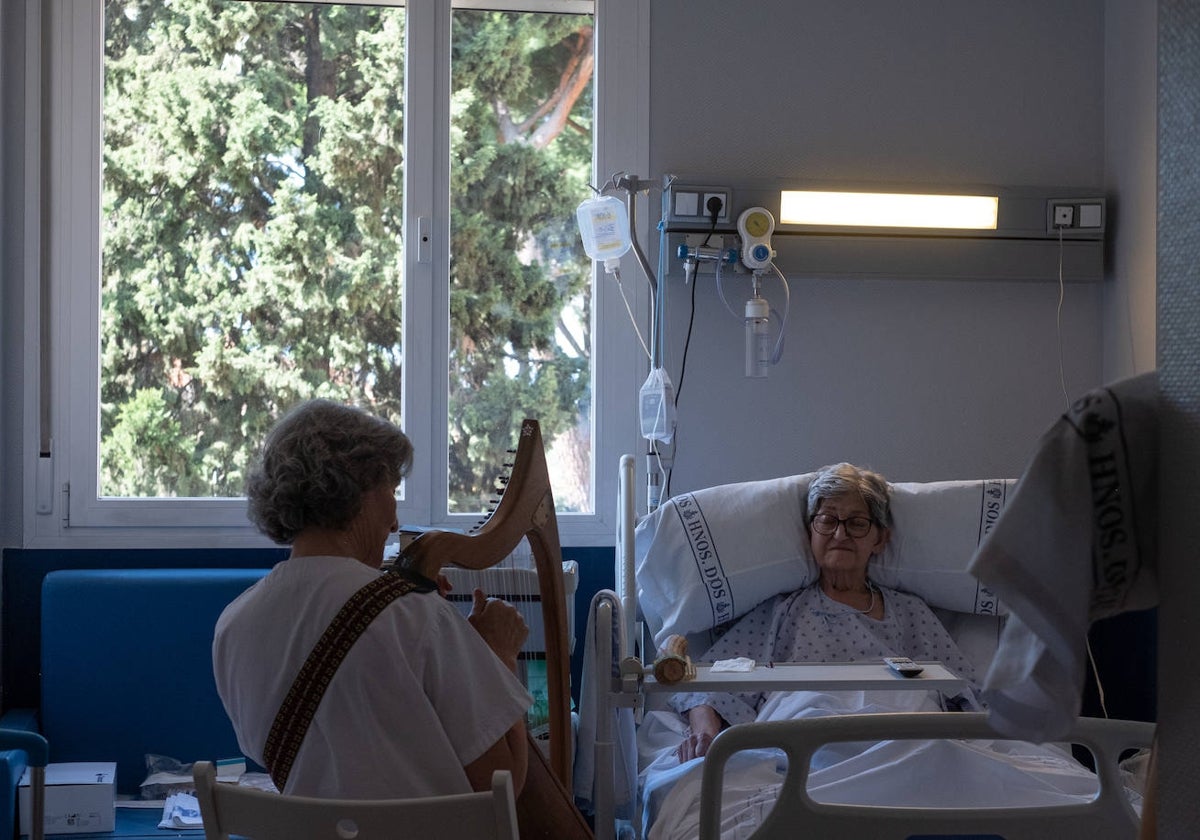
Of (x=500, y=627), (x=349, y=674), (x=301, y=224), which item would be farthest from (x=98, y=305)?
(x=349, y=674)

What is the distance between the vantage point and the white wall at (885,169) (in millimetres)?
3729

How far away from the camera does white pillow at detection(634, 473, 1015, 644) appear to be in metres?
3.06

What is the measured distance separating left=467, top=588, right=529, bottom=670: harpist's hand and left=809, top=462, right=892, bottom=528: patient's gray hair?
137cm

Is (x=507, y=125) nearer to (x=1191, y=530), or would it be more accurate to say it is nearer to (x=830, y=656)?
(x=830, y=656)

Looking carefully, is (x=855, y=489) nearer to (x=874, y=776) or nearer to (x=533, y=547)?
(x=874, y=776)

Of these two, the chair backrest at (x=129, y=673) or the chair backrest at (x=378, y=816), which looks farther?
the chair backrest at (x=129, y=673)

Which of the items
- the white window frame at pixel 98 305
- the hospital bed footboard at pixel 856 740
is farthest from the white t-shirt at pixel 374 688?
the white window frame at pixel 98 305

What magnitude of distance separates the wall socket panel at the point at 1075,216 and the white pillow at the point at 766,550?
0.97 meters

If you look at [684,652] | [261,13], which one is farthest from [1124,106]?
[261,13]

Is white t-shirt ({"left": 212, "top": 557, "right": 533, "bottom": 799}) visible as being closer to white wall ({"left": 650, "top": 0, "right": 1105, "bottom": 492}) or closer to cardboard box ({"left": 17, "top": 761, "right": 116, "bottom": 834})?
cardboard box ({"left": 17, "top": 761, "right": 116, "bottom": 834})

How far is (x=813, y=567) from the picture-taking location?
3.12 m

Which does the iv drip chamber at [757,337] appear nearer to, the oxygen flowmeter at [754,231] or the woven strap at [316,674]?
the oxygen flowmeter at [754,231]

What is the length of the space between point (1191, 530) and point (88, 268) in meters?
3.44

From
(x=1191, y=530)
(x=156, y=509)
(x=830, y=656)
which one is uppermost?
(x=1191, y=530)
